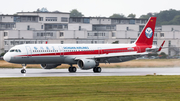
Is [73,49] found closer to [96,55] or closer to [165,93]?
[96,55]

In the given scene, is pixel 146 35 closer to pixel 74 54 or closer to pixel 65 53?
pixel 74 54

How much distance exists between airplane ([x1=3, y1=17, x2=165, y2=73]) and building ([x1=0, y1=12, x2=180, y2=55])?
199 ft

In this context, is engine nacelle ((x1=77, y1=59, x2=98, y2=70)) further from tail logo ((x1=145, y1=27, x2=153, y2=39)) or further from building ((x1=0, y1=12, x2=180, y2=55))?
building ((x1=0, y1=12, x2=180, y2=55))

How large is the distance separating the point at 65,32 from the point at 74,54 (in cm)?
8533

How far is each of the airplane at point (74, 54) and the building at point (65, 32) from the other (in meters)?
60.5

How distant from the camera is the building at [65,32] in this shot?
427ft

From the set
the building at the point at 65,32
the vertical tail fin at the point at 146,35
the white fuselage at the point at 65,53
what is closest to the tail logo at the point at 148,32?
the vertical tail fin at the point at 146,35

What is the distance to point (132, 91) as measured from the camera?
2545cm

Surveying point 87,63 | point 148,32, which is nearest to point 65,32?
point 148,32

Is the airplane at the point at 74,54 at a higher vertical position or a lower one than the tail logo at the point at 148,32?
lower

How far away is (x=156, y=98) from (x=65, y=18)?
14832 centimetres

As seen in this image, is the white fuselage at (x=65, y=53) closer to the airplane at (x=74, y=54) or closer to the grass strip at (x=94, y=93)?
the airplane at (x=74, y=54)

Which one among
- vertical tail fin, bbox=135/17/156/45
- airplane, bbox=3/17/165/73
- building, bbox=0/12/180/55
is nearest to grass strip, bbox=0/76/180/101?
airplane, bbox=3/17/165/73

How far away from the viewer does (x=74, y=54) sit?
51156 mm
